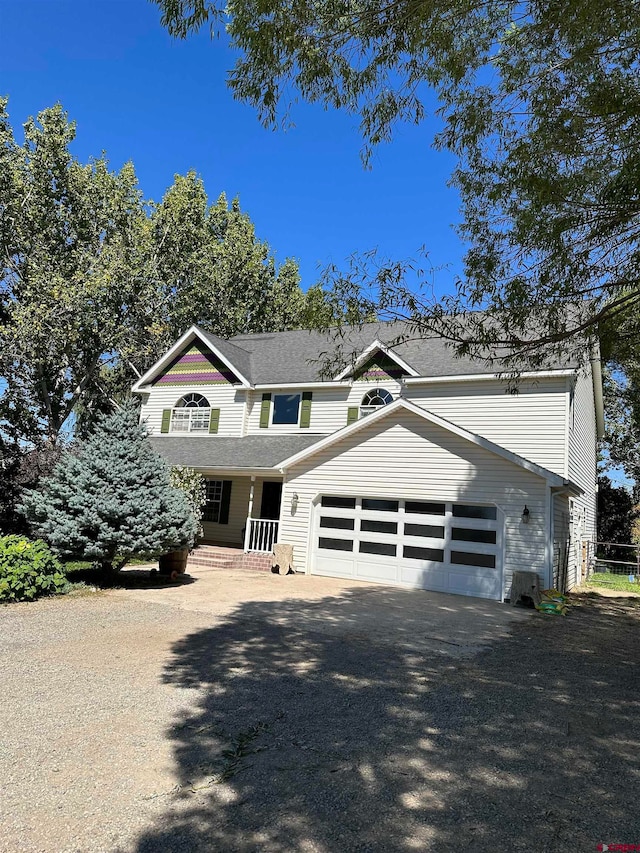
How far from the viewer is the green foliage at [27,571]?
32.1 feet

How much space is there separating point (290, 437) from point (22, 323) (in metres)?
12.0

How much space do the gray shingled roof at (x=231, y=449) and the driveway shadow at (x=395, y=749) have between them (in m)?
9.81

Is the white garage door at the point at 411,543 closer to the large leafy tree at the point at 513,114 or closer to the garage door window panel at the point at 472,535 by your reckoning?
the garage door window panel at the point at 472,535

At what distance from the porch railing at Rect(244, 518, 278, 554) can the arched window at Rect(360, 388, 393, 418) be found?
15.6ft

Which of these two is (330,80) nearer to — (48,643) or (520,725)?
(520,725)

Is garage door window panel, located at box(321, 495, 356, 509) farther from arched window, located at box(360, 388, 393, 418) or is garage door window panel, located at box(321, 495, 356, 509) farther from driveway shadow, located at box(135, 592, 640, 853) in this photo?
driveway shadow, located at box(135, 592, 640, 853)

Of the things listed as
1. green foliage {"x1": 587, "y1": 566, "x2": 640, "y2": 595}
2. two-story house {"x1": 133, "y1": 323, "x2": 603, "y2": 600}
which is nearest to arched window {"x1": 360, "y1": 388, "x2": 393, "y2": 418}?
two-story house {"x1": 133, "y1": 323, "x2": 603, "y2": 600}

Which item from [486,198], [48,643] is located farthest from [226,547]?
[486,198]

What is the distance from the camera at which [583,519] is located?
19969 mm

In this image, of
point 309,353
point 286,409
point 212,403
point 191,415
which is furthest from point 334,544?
point 191,415

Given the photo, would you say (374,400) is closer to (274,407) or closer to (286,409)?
(286,409)

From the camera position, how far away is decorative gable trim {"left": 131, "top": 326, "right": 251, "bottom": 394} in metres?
20.4

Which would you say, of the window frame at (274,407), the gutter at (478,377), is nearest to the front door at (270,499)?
the window frame at (274,407)

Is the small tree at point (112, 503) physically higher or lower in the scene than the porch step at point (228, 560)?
higher
